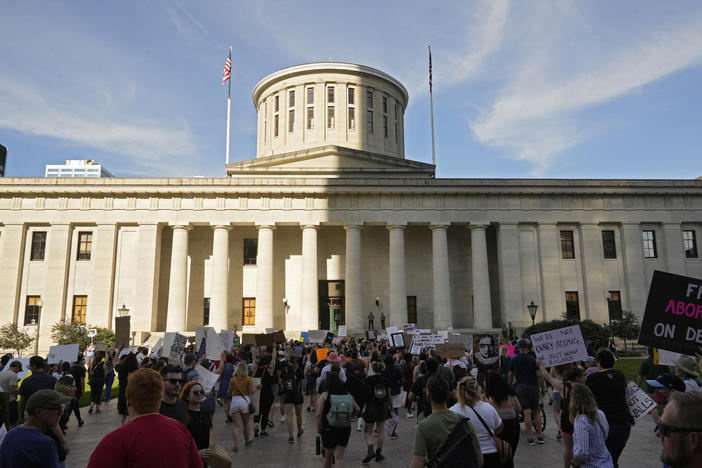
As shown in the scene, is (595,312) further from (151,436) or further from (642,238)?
(151,436)

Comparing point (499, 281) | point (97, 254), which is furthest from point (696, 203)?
point (97, 254)

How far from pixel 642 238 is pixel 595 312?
315 inches

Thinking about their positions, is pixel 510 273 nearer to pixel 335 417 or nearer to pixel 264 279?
pixel 264 279

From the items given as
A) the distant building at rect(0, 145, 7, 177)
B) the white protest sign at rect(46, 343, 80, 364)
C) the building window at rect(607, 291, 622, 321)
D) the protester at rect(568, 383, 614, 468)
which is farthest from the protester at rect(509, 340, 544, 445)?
the distant building at rect(0, 145, 7, 177)

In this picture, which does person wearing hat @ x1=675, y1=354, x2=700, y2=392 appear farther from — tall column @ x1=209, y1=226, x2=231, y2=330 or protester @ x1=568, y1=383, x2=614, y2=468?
tall column @ x1=209, y1=226, x2=231, y2=330

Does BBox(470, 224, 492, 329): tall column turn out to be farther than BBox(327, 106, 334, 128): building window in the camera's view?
No

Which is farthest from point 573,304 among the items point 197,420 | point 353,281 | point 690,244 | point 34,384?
point 197,420

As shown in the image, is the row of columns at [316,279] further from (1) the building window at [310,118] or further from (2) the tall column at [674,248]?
(1) the building window at [310,118]

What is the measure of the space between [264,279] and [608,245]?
29556 millimetres

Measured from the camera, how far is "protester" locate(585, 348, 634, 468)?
6902 millimetres

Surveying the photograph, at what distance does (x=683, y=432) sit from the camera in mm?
3049

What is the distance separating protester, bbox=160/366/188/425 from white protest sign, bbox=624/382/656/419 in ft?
19.9

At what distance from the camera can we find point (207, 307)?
44094mm

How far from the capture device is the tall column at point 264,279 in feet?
133
